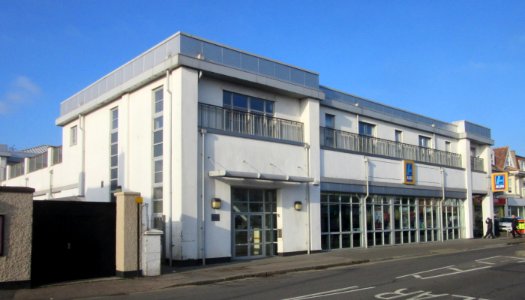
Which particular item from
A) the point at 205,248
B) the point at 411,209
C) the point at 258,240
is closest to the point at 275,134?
the point at 258,240

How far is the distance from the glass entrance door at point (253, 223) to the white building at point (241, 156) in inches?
1.7

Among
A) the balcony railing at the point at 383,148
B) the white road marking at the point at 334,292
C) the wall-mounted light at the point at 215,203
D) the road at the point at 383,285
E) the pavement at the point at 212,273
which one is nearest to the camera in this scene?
the white road marking at the point at 334,292

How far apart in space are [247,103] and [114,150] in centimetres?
667

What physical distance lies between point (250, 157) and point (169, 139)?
3.43 metres

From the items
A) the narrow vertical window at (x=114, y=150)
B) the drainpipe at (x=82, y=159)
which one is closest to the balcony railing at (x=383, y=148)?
the narrow vertical window at (x=114, y=150)

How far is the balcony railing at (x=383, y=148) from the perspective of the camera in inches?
984

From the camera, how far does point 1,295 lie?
11758mm

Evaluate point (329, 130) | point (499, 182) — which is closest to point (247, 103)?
point (329, 130)

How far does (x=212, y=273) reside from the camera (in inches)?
614

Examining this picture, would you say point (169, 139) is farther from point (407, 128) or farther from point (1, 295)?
point (407, 128)

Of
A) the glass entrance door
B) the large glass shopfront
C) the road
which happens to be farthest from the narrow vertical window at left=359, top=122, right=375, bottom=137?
the road

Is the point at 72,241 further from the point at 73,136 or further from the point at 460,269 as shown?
the point at 73,136

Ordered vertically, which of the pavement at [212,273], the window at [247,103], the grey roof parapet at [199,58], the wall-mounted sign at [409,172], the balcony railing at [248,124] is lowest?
the pavement at [212,273]

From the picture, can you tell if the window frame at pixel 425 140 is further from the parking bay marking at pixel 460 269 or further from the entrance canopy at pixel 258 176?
the parking bay marking at pixel 460 269
